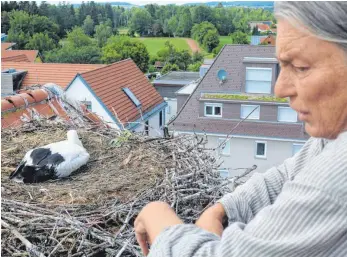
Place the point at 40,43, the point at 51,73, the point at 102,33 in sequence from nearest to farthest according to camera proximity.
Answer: the point at 51,73 → the point at 40,43 → the point at 102,33

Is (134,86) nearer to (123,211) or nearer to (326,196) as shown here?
(123,211)

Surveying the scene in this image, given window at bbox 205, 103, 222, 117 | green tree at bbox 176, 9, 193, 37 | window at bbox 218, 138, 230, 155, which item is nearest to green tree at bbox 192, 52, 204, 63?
green tree at bbox 176, 9, 193, 37

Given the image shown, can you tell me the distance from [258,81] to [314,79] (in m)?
10.3

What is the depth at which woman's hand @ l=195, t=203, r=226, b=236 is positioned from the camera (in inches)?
37.0

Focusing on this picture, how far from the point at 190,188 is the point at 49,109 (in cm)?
219


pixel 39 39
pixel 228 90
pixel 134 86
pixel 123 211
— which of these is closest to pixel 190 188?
pixel 123 211

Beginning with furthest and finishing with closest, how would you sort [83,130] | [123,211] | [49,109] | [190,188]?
[49,109], [83,130], [190,188], [123,211]

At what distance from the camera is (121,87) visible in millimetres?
8648

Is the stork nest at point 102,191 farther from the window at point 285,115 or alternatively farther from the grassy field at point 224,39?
the grassy field at point 224,39

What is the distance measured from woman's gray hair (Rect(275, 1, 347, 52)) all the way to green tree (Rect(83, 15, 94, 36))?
1471 inches

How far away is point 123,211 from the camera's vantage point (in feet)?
6.89

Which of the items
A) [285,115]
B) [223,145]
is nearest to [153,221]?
[223,145]

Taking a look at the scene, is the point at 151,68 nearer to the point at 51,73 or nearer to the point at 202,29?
the point at 202,29

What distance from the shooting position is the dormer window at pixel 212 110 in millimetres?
11016
